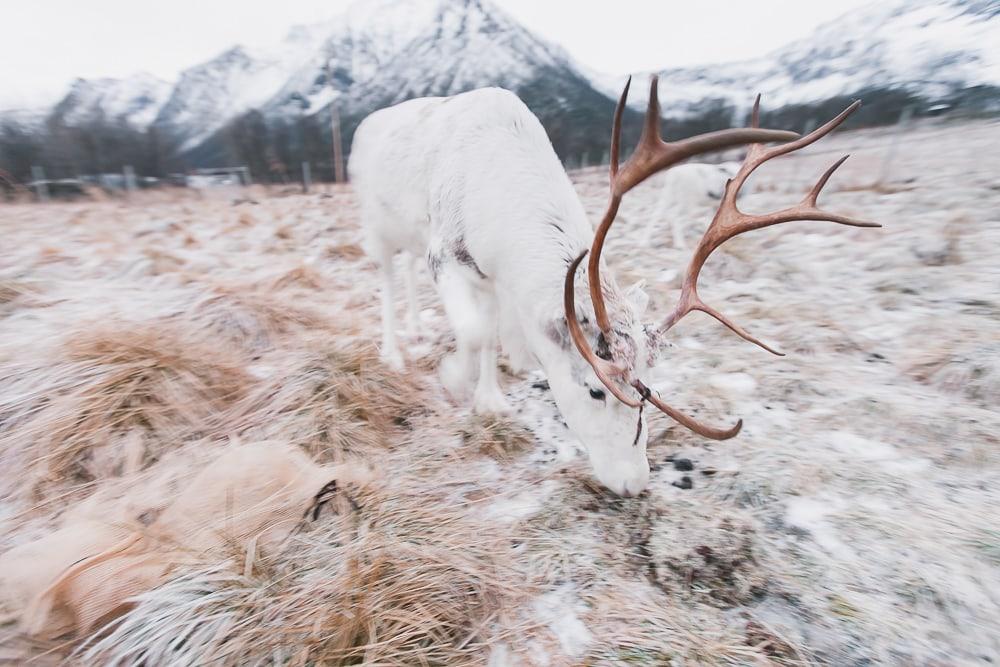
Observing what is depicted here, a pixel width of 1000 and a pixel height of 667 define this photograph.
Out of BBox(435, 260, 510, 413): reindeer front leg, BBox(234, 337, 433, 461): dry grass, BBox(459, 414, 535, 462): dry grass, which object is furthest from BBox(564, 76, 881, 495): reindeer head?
BBox(234, 337, 433, 461): dry grass

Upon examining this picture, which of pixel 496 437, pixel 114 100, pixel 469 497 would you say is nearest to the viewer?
pixel 469 497

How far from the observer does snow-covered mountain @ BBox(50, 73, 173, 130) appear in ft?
75.7

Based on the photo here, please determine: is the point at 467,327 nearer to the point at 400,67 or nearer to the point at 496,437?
the point at 496,437

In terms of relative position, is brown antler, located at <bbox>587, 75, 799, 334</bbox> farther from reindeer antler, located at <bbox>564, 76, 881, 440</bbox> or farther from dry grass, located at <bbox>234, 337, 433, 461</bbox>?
dry grass, located at <bbox>234, 337, 433, 461</bbox>

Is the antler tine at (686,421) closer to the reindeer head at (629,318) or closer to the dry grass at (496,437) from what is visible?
the reindeer head at (629,318)

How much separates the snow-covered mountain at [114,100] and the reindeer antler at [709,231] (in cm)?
2981

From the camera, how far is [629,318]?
178 centimetres

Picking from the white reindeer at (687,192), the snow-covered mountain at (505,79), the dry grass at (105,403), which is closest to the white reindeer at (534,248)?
the dry grass at (105,403)

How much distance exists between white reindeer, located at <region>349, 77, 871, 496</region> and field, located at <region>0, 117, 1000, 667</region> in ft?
1.02

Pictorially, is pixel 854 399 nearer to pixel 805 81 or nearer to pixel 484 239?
pixel 484 239

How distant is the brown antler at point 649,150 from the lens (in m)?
1.20

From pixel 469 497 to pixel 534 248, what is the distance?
1.12m

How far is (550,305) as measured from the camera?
1914mm

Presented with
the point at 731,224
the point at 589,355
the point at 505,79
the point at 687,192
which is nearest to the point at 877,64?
the point at 505,79
